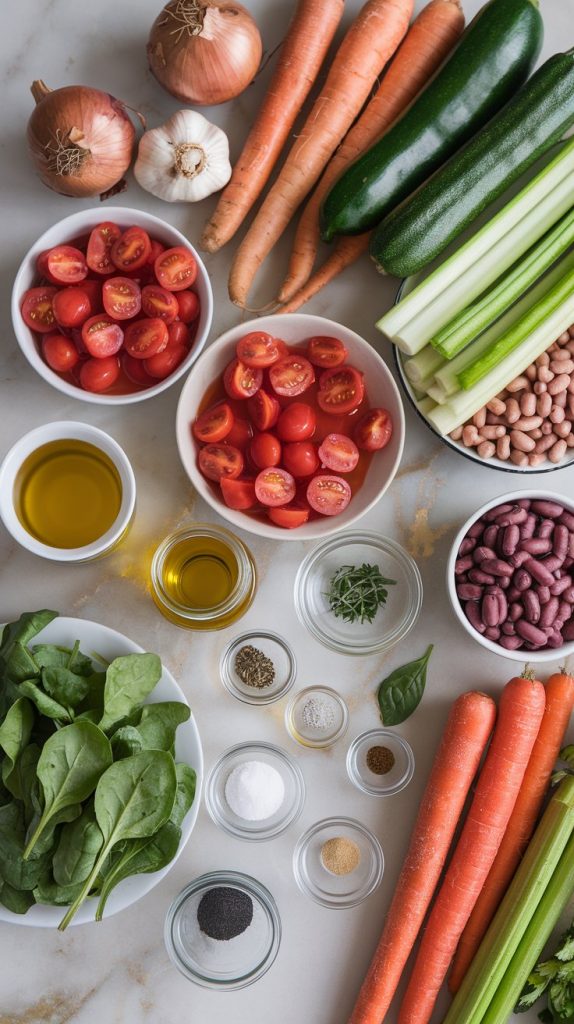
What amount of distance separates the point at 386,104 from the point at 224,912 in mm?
1589

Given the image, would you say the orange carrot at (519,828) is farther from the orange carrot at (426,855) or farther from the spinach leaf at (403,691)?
the spinach leaf at (403,691)

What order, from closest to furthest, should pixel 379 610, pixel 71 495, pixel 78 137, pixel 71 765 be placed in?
pixel 71 765 → pixel 78 137 → pixel 71 495 → pixel 379 610

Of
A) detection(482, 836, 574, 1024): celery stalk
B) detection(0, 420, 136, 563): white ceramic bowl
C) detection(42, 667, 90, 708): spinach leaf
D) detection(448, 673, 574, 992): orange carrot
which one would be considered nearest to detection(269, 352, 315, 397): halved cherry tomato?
detection(0, 420, 136, 563): white ceramic bowl

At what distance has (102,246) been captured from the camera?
5.37 feet

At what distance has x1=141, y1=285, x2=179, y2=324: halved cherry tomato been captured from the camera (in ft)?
5.30

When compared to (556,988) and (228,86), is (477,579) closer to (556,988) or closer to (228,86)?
(556,988)

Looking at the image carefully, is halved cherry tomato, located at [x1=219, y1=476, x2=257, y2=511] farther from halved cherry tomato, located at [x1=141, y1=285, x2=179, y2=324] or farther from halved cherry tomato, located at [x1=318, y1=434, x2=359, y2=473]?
halved cherry tomato, located at [x1=141, y1=285, x2=179, y2=324]

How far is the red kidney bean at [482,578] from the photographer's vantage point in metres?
1.70

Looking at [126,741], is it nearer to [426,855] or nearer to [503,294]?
[426,855]

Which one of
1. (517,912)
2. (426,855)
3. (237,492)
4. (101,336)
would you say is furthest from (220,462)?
(517,912)

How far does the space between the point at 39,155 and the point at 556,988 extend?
1.83 meters

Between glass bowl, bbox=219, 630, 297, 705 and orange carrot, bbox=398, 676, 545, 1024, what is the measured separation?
426 millimetres

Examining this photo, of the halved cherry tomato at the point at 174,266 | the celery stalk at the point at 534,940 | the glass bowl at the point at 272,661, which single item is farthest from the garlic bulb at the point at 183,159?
the celery stalk at the point at 534,940

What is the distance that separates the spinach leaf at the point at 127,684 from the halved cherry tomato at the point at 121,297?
0.62 metres
